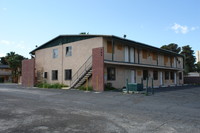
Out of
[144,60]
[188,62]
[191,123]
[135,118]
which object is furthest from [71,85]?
[188,62]

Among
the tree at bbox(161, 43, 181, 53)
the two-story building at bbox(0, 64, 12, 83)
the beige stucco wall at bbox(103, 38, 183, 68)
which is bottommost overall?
the two-story building at bbox(0, 64, 12, 83)

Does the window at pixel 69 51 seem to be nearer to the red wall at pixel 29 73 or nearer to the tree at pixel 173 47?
the red wall at pixel 29 73

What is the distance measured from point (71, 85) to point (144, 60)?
10550 mm

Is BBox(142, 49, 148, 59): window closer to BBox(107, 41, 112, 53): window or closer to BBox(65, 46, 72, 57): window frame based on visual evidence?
BBox(107, 41, 112, 53): window

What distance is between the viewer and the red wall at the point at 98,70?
16891 millimetres

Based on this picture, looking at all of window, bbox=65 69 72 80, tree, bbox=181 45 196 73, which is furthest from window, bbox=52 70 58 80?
tree, bbox=181 45 196 73

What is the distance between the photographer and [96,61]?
17609mm

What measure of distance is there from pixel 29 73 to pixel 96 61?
44.0 feet

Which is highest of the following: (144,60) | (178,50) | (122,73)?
(178,50)

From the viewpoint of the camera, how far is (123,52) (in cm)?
2109

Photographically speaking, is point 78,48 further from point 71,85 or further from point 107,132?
point 107,132

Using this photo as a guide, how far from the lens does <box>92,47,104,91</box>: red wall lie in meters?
16.9

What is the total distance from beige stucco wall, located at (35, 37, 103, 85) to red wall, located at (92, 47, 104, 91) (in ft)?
5.34

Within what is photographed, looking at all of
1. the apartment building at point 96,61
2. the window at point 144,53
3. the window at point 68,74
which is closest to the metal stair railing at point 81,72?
the apartment building at point 96,61
